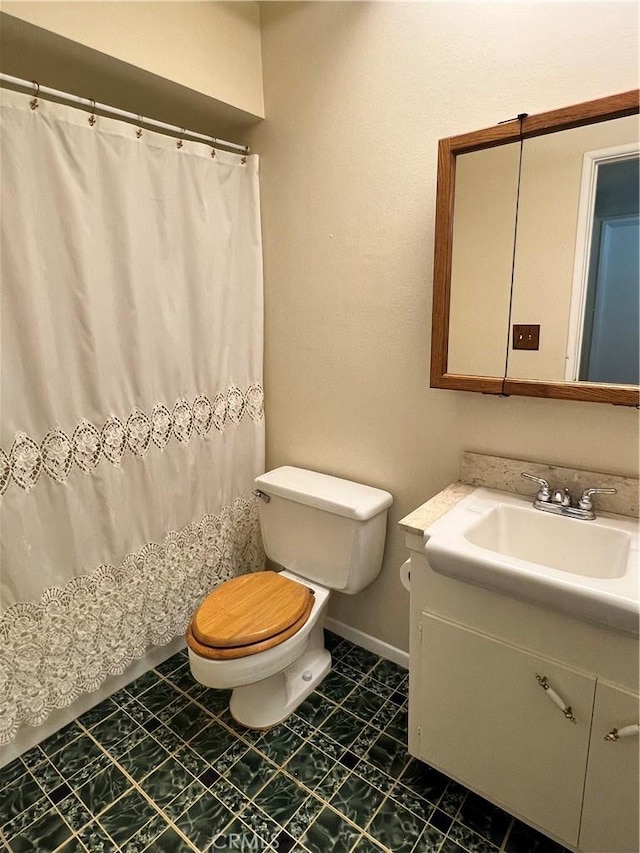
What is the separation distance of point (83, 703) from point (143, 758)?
34 cm

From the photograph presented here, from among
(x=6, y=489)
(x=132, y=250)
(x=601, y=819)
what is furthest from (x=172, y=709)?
(x=132, y=250)

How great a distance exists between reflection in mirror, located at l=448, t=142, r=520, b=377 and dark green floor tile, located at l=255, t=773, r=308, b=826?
1.33 metres

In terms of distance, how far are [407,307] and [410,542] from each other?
78cm

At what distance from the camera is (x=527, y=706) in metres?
1.13

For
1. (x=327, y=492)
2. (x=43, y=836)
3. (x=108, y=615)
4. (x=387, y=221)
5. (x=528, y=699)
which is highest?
(x=387, y=221)

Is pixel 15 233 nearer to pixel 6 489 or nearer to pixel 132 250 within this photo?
pixel 132 250

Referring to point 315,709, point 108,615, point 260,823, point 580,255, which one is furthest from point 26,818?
point 580,255

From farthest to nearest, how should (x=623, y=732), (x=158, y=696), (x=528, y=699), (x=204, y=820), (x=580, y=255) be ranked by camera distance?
(x=158, y=696) → (x=204, y=820) → (x=580, y=255) → (x=528, y=699) → (x=623, y=732)

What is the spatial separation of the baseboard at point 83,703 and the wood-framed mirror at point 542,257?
154 cm

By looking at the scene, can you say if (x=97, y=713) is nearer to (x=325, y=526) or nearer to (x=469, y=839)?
(x=325, y=526)

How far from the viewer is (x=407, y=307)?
1.60m

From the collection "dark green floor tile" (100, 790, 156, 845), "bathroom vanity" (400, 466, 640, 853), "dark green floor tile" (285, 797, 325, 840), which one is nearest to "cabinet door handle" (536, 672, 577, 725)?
"bathroom vanity" (400, 466, 640, 853)

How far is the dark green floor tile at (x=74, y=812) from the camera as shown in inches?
52.5

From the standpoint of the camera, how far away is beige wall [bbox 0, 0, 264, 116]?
1.29 metres
